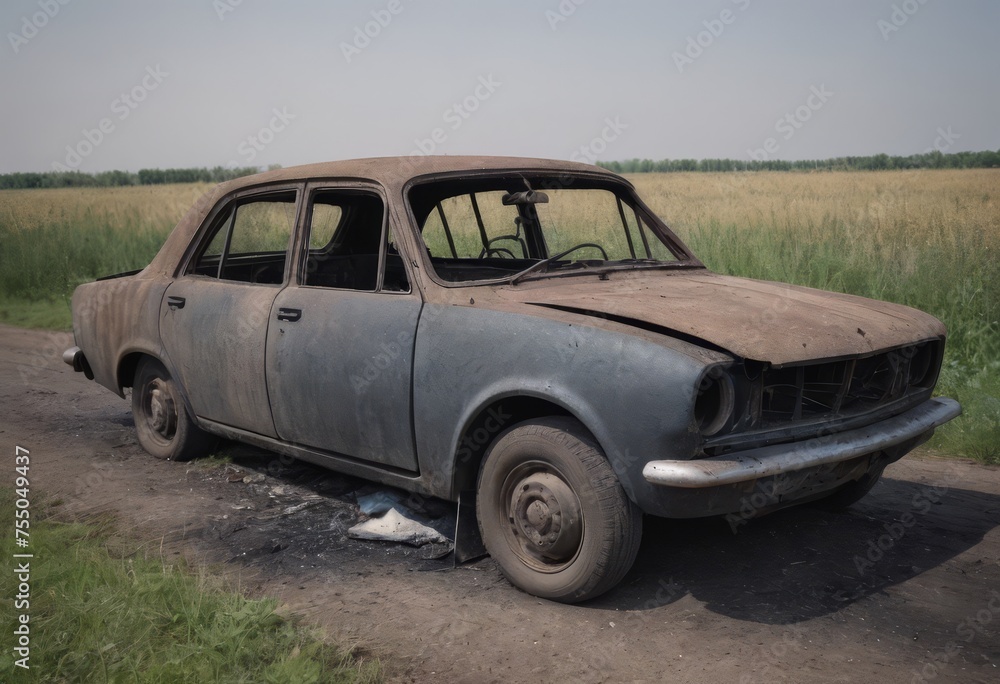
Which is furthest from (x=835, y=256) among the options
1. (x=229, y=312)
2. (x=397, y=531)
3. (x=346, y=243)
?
(x=229, y=312)

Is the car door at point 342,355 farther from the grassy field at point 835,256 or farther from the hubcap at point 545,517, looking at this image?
the grassy field at point 835,256

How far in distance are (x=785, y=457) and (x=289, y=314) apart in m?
2.43

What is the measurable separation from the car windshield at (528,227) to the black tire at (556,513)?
1259 millimetres

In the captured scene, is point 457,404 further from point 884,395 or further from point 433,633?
point 884,395

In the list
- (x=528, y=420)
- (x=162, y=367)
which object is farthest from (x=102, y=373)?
(x=528, y=420)

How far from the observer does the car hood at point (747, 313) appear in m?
3.13

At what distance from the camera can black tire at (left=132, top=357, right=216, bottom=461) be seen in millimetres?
5209

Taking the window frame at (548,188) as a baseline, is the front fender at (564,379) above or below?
below

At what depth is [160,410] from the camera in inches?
209

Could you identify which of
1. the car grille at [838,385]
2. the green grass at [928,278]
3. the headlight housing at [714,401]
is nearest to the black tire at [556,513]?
the headlight housing at [714,401]

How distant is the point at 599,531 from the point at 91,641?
1.77m

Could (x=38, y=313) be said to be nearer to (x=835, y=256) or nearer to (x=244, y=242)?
(x=244, y=242)

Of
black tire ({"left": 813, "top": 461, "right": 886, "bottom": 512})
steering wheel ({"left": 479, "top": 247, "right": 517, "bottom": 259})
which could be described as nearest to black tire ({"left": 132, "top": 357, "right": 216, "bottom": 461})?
steering wheel ({"left": 479, "top": 247, "right": 517, "bottom": 259})

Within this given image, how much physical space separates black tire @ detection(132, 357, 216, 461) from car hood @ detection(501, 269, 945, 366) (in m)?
2.48
